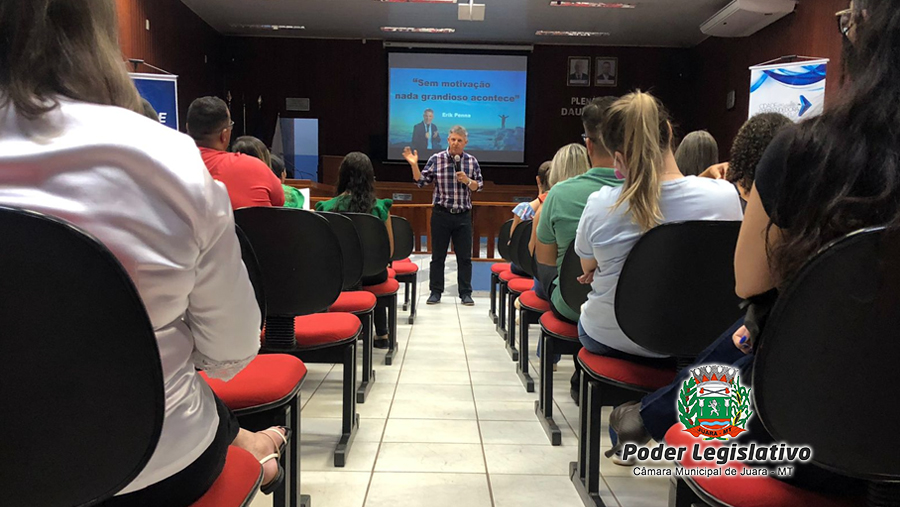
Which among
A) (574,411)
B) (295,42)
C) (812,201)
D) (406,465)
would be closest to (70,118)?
(812,201)

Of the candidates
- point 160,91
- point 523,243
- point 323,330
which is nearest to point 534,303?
point 523,243

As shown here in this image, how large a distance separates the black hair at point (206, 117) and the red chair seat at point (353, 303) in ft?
2.81

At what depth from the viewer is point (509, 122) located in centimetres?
965

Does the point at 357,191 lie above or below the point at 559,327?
above

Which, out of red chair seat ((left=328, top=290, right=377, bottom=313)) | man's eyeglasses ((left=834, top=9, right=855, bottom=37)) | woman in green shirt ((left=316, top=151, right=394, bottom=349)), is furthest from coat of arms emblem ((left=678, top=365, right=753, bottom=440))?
woman in green shirt ((left=316, top=151, right=394, bottom=349))

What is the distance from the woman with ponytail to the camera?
155cm

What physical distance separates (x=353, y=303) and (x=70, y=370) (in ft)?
6.24

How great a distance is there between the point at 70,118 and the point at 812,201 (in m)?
0.90

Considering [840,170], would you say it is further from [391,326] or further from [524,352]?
[391,326]

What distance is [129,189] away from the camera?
674 millimetres

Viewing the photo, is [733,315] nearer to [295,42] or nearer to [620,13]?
[620,13]

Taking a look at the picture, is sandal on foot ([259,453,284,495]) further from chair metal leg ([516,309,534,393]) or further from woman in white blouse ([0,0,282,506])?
chair metal leg ([516,309,534,393])

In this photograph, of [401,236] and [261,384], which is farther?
[401,236]

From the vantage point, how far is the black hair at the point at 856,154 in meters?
0.71
